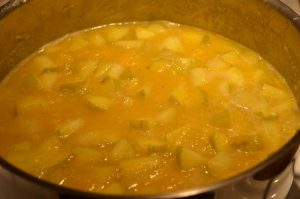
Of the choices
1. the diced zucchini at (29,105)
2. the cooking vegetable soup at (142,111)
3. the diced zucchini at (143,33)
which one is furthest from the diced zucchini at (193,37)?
the diced zucchini at (29,105)

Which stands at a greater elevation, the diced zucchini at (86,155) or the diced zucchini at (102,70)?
the diced zucchini at (102,70)

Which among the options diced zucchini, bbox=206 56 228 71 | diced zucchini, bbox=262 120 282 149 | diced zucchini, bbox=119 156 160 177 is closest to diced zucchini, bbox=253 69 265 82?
diced zucchini, bbox=206 56 228 71

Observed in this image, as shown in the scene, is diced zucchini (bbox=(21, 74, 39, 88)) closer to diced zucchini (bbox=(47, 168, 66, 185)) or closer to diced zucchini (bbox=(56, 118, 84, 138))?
diced zucchini (bbox=(56, 118, 84, 138))

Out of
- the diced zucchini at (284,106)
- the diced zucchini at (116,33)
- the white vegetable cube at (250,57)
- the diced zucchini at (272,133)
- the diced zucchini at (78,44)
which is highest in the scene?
the diced zucchini at (78,44)

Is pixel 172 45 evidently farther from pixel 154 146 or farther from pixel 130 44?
pixel 154 146

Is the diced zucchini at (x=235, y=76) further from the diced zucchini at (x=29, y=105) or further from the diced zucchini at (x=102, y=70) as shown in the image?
the diced zucchini at (x=29, y=105)

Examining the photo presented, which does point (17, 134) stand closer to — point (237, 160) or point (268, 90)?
point (237, 160)

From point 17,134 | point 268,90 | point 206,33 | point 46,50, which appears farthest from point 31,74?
point 268,90
